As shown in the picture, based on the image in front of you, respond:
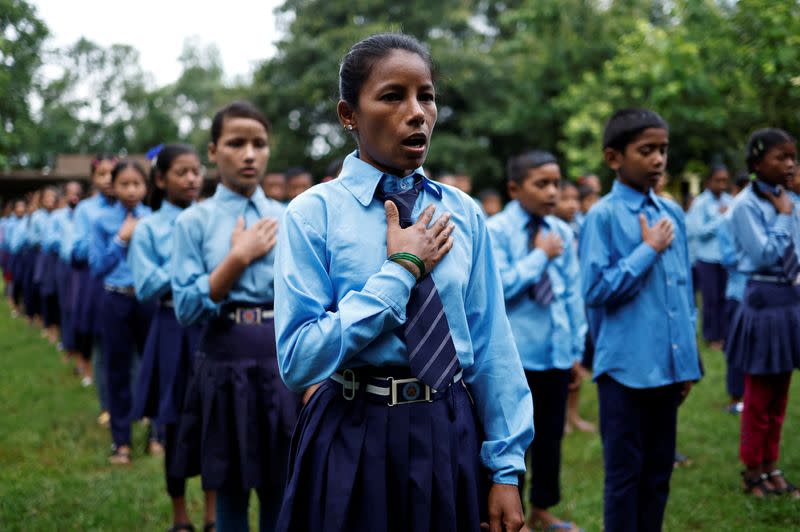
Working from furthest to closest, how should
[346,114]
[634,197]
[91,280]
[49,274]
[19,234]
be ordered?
1. [19,234]
2. [49,274]
3. [91,280]
4. [634,197]
5. [346,114]

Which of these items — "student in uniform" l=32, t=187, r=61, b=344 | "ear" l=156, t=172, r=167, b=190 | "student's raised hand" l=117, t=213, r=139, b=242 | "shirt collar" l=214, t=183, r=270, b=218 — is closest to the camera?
"shirt collar" l=214, t=183, r=270, b=218

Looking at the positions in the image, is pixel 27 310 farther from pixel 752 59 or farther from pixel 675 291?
pixel 675 291

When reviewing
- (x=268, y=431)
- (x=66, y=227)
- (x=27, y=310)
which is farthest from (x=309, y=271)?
(x=27, y=310)

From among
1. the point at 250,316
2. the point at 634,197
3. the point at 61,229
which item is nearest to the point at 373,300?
the point at 250,316

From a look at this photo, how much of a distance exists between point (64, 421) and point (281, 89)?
740 inches

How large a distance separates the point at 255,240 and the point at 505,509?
5.79 feet

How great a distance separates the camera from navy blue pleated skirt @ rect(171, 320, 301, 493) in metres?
3.50

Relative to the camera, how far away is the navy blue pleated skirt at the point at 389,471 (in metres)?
2.09

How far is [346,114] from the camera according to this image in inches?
91.2

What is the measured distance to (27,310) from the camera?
575 inches

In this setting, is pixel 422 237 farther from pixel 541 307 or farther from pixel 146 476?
pixel 146 476

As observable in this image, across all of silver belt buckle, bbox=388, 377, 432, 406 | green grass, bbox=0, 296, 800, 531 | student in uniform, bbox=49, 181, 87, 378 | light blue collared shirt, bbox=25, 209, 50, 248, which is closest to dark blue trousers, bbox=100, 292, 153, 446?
green grass, bbox=0, 296, 800, 531

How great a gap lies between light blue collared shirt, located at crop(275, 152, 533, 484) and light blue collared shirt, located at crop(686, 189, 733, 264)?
838 cm

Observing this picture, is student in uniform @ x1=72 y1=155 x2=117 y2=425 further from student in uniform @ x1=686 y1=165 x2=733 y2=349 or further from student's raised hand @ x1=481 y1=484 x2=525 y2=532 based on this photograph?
student in uniform @ x1=686 y1=165 x2=733 y2=349
